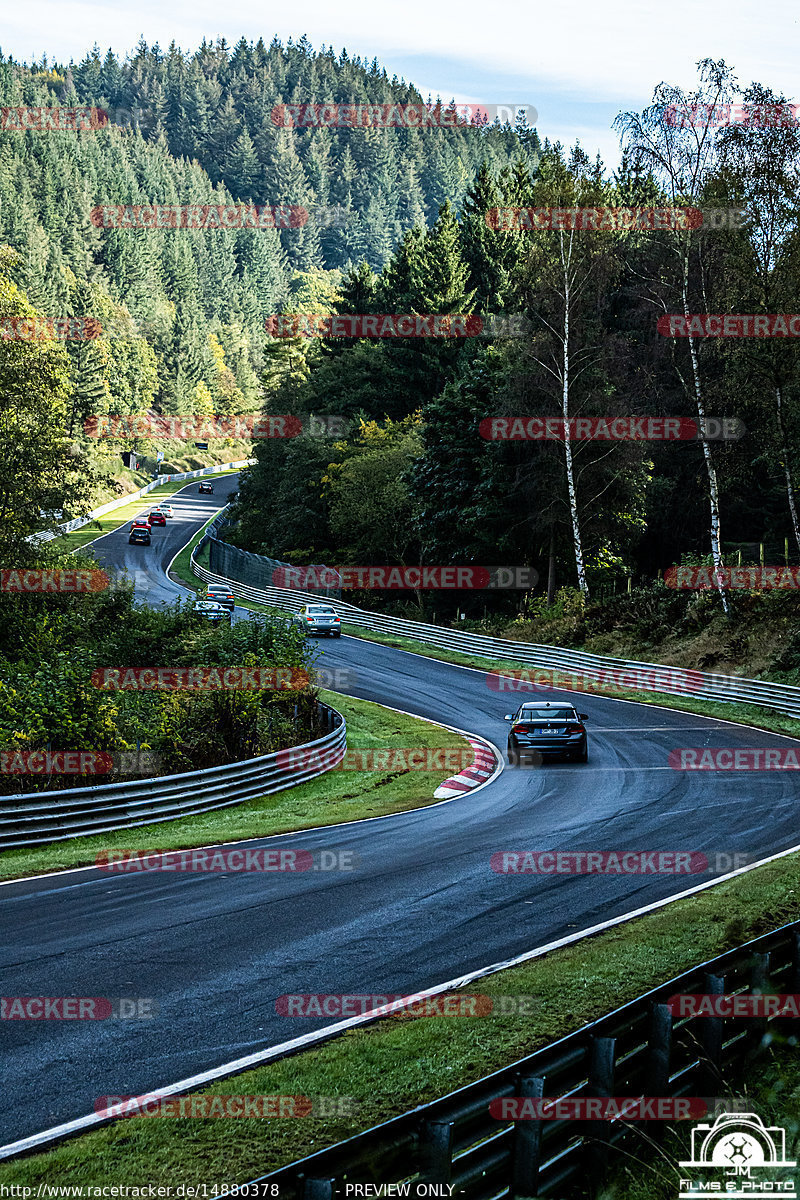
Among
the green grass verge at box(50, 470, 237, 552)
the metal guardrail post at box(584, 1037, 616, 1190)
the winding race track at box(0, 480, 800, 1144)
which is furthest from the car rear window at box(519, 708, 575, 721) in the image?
the green grass verge at box(50, 470, 237, 552)

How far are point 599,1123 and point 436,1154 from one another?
1.66m

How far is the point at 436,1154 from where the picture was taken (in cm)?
580

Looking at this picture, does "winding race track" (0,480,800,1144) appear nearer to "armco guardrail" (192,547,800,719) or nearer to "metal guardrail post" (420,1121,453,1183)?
"metal guardrail post" (420,1121,453,1183)

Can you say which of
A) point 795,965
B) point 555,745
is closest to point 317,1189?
point 795,965

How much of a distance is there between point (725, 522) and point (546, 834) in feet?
138

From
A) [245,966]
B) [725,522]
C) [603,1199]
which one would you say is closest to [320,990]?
[245,966]

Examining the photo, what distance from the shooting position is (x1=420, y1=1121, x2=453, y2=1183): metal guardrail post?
5781 millimetres

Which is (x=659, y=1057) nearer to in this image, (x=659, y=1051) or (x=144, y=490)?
(x=659, y=1051)

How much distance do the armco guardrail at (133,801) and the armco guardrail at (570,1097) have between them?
1206 centimetres

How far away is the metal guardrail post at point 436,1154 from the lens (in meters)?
5.78

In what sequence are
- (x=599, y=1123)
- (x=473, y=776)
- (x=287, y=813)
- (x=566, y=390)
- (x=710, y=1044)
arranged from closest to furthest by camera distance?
(x=599, y=1123) → (x=710, y=1044) → (x=287, y=813) → (x=473, y=776) → (x=566, y=390)

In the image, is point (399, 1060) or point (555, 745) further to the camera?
point (555, 745)

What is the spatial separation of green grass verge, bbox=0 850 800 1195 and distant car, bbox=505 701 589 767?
38.6 feet

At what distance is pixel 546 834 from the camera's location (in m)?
17.1
